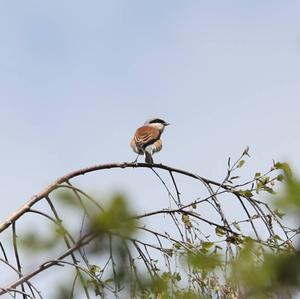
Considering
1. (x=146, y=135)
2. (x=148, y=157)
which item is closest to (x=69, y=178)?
(x=148, y=157)

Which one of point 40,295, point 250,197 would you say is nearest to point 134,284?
point 40,295

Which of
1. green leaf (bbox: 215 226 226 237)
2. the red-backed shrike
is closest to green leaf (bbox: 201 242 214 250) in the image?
green leaf (bbox: 215 226 226 237)

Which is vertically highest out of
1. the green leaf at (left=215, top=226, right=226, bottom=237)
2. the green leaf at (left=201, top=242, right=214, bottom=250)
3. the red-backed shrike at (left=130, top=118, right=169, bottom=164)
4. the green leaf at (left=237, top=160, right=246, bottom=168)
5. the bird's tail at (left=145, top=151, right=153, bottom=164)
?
the red-backed shrike at (left=130, top=118, right=169, bottom=164)

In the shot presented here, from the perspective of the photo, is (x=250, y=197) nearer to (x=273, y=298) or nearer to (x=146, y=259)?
(x=146, y=259)

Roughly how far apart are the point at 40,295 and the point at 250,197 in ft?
6.90

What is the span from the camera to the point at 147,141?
11.4 meters

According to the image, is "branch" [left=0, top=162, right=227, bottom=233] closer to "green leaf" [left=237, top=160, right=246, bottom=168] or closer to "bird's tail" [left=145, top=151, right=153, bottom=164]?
"green leaf" [left=237, top=160, right=246, bottom=168]

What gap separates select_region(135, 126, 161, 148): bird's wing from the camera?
1138cm

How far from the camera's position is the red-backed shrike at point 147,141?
→ 11203 millimetres

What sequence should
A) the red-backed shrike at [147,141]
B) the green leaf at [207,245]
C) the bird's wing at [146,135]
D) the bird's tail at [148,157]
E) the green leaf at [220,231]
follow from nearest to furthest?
the green leaf at [207,245] → the green leaf at [220,231] → the bird's tail at [148,157] → the red-backed shrike at [147,141] → the bird's wing at [146,135]

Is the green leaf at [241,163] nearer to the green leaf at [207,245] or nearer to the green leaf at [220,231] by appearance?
the green leaf at [220,231]

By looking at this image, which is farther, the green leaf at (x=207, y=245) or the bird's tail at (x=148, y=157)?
the bird's tail at (x=148, y=157)

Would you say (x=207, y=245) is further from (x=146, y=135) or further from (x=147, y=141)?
(x=146, y=135)

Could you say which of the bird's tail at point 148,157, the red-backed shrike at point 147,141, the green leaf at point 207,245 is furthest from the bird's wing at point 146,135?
the green leaf at point 207,245
